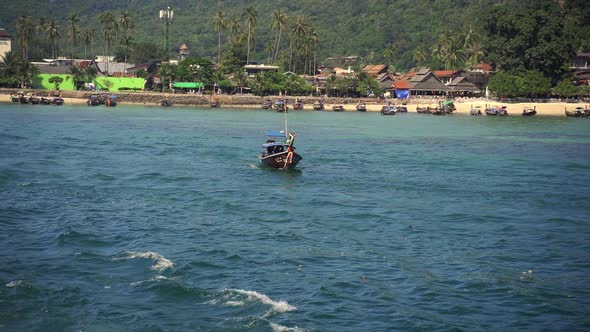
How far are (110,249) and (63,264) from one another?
7.05ft

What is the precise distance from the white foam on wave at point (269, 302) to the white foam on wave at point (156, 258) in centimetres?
335

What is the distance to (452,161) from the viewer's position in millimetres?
52406

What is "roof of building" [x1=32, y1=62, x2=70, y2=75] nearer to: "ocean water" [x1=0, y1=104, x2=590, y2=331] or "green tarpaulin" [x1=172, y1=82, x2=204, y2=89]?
"green tarpaulin" [x1=172, y1=82, x2=204, y2=89]

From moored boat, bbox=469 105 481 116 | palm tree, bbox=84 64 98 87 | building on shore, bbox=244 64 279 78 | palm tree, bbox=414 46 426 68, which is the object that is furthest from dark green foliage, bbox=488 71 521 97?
palm tree, bbox=84 64 98 87

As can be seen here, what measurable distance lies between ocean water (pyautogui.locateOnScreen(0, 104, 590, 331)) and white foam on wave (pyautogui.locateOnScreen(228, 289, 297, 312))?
0.07m

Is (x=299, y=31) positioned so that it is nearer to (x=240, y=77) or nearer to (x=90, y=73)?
(x=240, y=77)

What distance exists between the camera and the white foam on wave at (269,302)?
20756 mm

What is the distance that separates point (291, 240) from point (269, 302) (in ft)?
23.3

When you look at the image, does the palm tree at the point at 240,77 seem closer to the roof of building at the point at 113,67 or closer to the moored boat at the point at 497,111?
the roof of building at the point at 113,67

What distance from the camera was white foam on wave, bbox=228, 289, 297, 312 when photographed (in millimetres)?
20756

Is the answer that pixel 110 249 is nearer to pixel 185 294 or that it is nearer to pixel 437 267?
pixel 185 294

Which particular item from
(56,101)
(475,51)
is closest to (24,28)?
(56,101)

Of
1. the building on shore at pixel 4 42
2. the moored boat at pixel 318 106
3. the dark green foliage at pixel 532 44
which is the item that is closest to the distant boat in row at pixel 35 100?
the moored boat at pixel 318 106

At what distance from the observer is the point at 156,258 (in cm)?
2520
